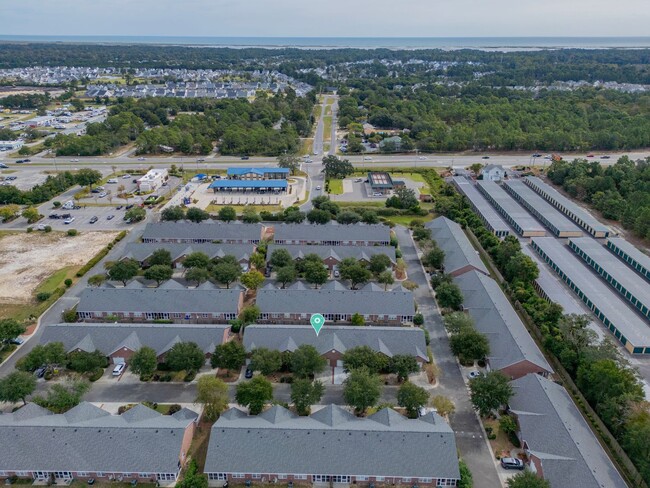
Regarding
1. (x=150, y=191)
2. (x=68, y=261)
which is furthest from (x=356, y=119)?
(x=68, y=261)

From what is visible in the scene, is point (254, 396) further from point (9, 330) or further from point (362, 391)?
point (9, 330)

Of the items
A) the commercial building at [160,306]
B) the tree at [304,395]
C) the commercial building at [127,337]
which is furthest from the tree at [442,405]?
the commercial building at [160,306]

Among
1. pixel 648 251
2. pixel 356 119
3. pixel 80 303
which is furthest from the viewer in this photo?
pixel 356 119

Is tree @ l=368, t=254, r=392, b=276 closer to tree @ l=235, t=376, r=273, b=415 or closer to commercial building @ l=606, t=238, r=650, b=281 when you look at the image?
tree @ l=235, t=376, r=273, b=415

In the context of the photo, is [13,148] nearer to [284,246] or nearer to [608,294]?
[284,246]

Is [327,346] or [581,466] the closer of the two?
[581,466]

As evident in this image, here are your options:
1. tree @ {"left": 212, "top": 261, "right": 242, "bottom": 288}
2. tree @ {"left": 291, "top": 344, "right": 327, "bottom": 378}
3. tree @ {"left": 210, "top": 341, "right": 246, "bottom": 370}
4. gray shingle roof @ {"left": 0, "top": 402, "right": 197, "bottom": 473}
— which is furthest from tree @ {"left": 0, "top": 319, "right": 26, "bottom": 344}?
tree @ {"left": 291, "top": 344, "right": 327, "bottom": 378}

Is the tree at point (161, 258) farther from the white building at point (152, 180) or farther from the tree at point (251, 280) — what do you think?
the white building at point (152, 180)
